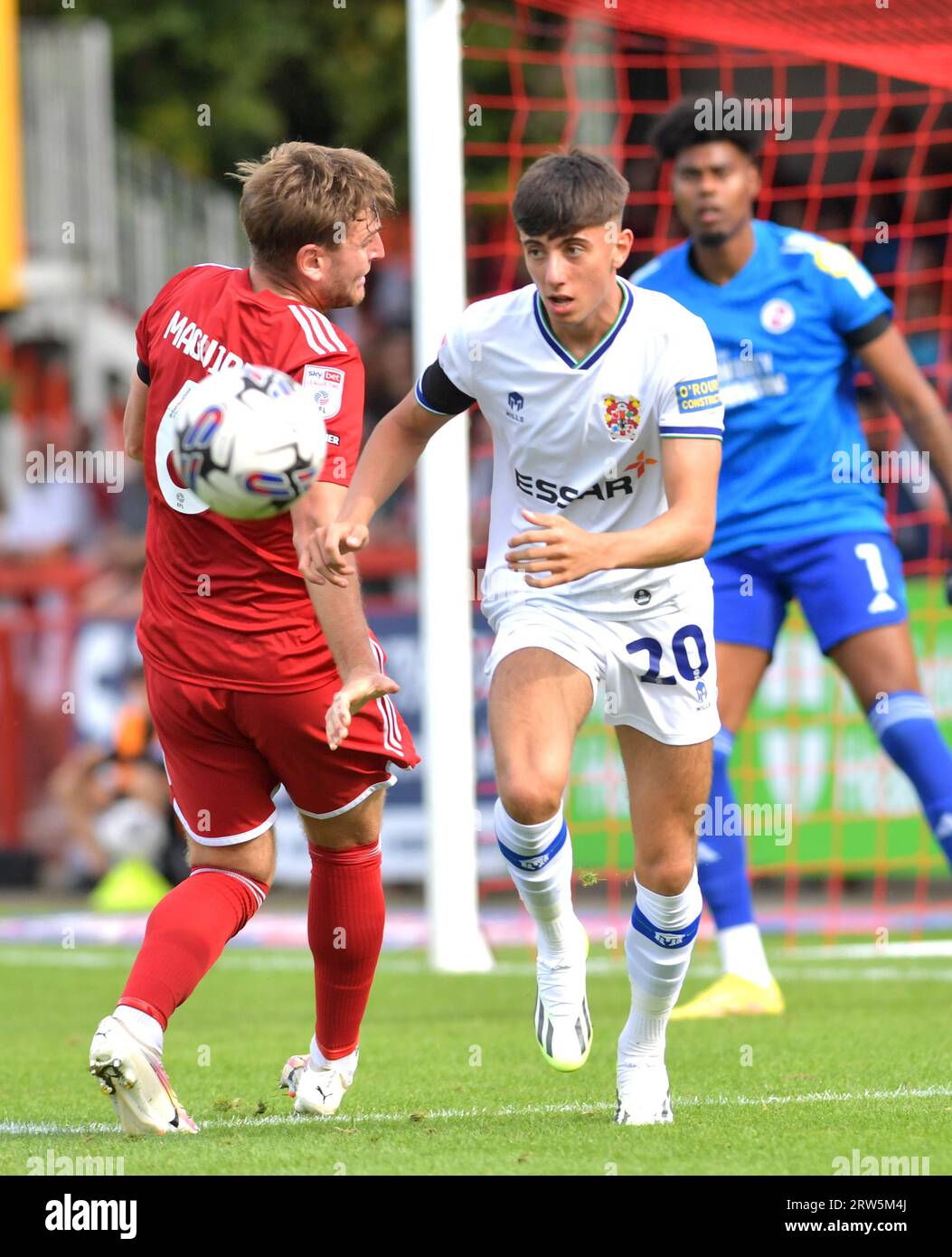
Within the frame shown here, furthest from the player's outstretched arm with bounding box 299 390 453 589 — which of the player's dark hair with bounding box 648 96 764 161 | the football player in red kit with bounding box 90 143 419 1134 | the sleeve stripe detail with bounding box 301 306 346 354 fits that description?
the player's dark hair with bounding box 648 96 764 161

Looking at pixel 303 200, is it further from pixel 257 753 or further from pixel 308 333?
A: pixel 257 753

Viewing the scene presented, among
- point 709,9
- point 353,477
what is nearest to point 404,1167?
point 353,477

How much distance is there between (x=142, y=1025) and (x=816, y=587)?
124 inches

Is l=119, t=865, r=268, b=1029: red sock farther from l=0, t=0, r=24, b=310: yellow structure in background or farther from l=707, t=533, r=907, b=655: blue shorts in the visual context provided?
l=0, t=0, r=24, b=310: yellow structure in background

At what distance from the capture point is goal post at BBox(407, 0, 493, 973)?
7867mm

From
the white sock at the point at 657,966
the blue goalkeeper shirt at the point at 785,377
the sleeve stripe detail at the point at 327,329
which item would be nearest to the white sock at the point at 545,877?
the white sock at the point at 657,966

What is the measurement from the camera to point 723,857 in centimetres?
652

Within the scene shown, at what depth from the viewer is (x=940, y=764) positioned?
6.41 metres

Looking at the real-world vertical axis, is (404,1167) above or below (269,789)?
below

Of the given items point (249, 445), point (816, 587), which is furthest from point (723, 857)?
point (249, 445)

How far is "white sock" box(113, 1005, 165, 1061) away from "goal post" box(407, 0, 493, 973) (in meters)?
3.83

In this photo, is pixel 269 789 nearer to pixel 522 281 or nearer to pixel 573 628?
pixel 573 628
